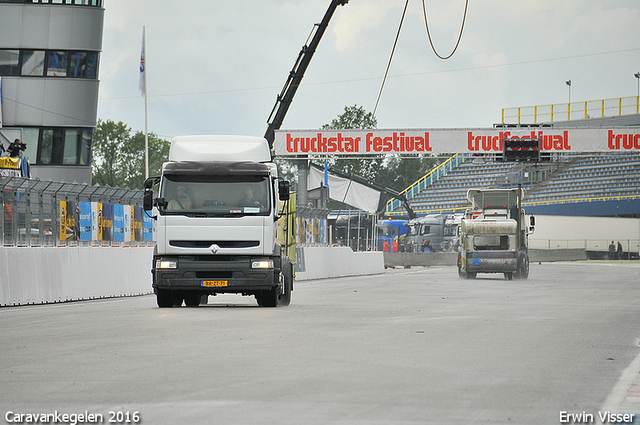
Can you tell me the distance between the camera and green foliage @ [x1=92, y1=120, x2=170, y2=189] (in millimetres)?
106438

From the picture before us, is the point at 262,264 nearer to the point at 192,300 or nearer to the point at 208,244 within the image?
the point at 208,244

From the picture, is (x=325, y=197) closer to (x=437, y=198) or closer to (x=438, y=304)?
(x=438, y=304)

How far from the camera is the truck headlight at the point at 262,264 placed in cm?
1680

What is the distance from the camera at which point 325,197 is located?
40.9m

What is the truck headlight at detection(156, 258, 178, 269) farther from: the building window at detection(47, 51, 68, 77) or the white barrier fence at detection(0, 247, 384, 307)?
the building window at detection(47, 51, 68, 77)

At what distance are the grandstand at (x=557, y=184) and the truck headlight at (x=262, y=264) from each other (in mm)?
51811

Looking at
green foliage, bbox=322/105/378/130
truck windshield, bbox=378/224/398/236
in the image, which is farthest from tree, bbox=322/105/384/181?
truck windshield, bbox=378/224/398/236

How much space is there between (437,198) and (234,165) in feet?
214

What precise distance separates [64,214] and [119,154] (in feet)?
291

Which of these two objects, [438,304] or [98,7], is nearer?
[438,304]

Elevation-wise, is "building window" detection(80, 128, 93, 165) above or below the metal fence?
above

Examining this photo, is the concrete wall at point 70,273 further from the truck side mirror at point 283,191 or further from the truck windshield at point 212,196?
the truck side mirror at point 283,191

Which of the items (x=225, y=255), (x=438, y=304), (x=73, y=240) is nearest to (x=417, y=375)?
(x=225, y=255)

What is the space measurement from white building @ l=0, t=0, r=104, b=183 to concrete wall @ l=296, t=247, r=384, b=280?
13765mm
